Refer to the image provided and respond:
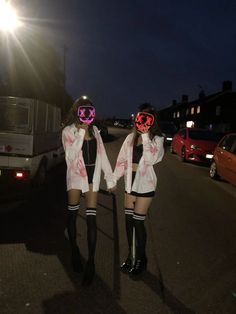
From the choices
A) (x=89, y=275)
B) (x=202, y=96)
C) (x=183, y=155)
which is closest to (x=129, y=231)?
(x=89, y=275)

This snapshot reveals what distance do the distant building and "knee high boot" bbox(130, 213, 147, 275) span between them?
136ft

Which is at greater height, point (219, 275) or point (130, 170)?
point (130, 170)

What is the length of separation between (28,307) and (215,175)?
29.2ft

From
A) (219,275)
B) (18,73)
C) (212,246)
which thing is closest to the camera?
(219,275)

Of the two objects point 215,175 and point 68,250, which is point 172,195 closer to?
point 215,175

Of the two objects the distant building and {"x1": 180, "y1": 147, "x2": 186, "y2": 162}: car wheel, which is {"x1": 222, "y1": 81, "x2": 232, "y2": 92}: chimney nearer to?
the distant building

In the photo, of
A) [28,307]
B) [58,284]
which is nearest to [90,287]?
[58,284]

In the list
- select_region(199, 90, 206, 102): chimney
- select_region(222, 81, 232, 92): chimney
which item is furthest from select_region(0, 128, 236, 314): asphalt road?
select_region(199, 90, 206, 102): chimney

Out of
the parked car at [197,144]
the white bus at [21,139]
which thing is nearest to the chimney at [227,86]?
the parked car at [197,144]

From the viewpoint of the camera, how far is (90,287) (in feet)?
12.1

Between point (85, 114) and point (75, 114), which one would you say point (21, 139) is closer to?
point (75, 114)

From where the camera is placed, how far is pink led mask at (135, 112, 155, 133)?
3.76m

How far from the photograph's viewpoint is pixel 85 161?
3.76 m

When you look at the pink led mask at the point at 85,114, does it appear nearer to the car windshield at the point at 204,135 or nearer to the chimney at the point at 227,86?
the car windshield at the point at 204,135
